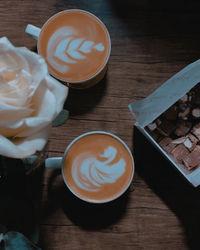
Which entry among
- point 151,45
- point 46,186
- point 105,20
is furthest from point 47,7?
point 46,186

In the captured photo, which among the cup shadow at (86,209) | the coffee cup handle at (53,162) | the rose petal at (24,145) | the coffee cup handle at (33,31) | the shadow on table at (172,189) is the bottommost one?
the cup shadow at (86,209)

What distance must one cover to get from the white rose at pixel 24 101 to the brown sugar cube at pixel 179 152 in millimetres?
455

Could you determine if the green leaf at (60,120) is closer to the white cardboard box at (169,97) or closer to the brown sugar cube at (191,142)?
the white cardboard box at (169,97)

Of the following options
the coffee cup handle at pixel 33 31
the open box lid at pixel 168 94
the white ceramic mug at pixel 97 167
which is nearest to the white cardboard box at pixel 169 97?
the open box lid at pixel 168 94

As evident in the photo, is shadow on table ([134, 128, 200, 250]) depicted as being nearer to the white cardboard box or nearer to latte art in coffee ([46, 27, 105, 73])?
the white cardboard box

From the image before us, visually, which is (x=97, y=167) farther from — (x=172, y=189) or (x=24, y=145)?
(x=24, y=145)

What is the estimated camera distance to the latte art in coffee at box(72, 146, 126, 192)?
765 millimetres

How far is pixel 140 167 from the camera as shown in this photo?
0.82 metres

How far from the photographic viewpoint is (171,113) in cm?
79

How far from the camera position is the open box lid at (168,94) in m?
0.68

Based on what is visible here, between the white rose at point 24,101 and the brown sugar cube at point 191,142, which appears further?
the brown sugar cube at point 191,142

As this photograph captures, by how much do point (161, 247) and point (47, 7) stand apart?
73 centimetres

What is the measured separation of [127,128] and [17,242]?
41 cm

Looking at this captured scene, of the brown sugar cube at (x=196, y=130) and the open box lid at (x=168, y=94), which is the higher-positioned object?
the open box lid at (x=168, y=94)
